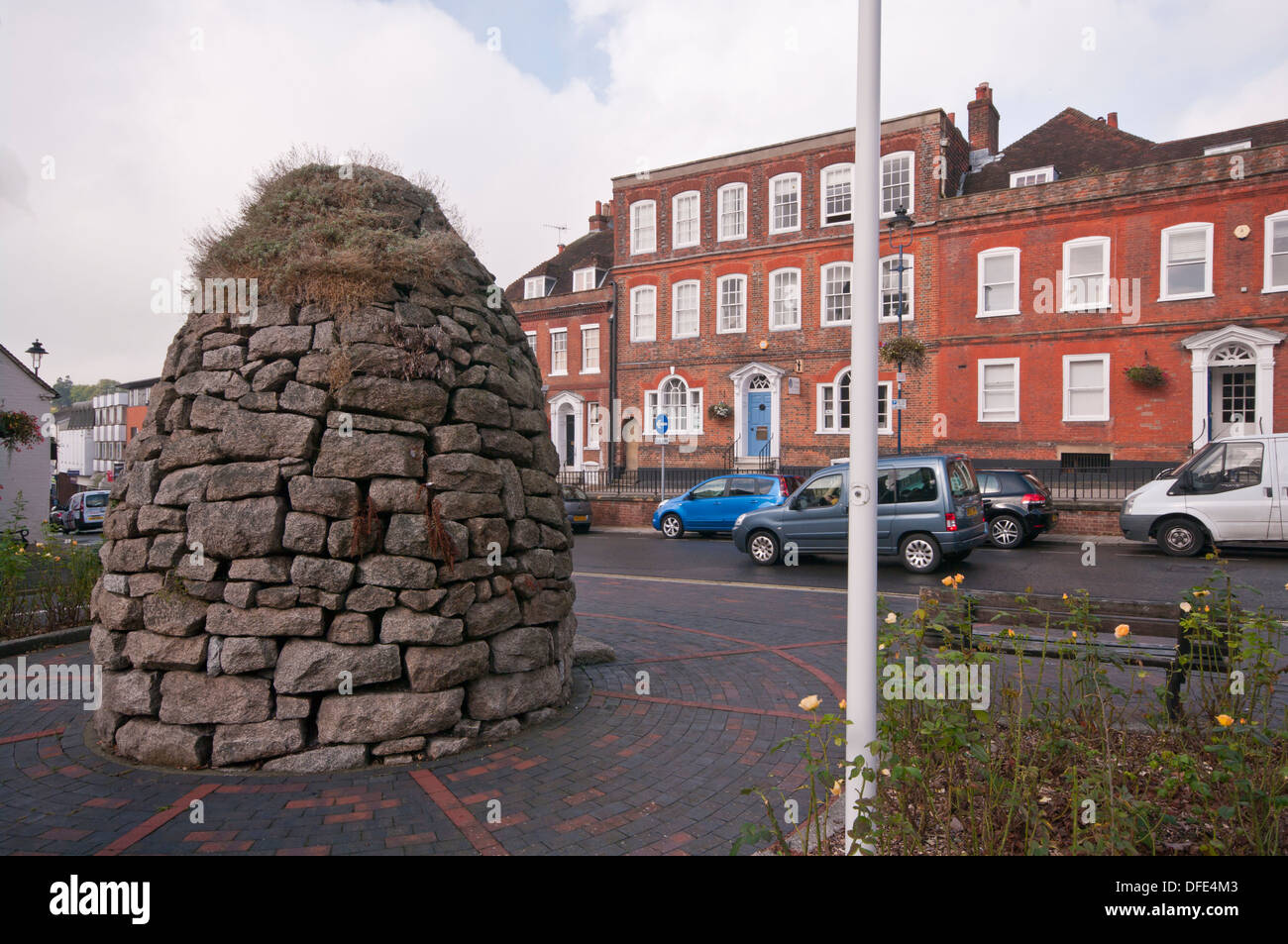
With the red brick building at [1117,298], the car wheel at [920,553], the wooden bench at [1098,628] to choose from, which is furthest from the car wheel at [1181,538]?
the red brick building at [1117,298]

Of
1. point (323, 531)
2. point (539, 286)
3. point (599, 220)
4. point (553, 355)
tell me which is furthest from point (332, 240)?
point (599, 220)

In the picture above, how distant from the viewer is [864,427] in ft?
10.8

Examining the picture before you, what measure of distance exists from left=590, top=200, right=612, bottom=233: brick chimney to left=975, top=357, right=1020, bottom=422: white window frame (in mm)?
22612

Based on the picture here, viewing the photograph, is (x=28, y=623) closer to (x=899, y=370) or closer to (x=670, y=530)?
(x=670, y=530)

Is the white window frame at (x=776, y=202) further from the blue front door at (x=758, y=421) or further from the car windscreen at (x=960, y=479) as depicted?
the car windscreen at (x=960, y=479)

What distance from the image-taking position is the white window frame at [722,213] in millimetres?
29406

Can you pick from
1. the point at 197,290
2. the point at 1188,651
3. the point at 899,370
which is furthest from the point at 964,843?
the point at 899,370

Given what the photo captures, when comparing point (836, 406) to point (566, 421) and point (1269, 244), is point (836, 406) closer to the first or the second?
point (1269, 244)

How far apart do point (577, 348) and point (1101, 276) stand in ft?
68.5

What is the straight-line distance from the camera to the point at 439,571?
A: 4.63m

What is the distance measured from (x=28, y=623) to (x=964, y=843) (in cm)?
895

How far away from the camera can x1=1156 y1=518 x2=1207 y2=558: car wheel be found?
1348 cm

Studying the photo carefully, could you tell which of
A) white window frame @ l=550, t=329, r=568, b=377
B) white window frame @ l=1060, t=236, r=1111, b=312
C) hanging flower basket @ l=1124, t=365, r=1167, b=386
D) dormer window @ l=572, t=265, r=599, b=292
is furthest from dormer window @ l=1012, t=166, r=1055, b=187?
white window frame @ l=550, t=329, r=568, b=377

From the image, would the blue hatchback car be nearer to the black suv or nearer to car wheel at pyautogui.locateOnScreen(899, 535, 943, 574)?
the black suv
